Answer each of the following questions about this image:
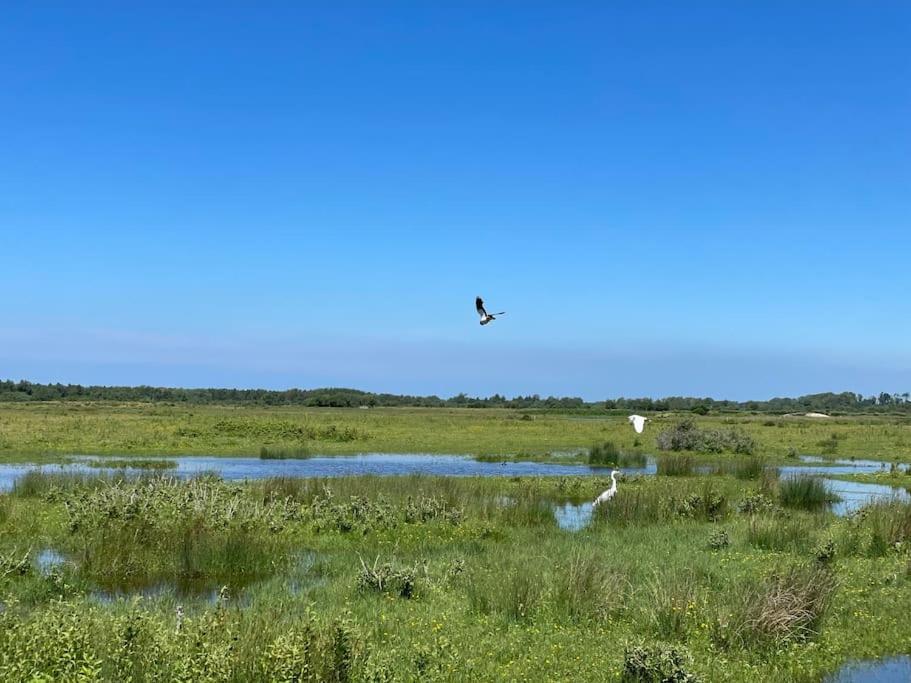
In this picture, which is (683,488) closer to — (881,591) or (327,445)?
(881,591)

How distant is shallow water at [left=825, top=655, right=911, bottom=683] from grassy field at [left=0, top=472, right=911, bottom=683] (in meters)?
0.17

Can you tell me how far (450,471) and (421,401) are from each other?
481ft

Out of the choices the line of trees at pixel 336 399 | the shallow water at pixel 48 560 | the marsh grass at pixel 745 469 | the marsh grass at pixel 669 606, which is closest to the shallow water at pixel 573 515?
the marsh grass at pixel 669 606

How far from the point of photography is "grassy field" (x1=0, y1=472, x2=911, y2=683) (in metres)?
8.75

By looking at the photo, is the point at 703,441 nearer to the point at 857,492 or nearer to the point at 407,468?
the point at 857,492

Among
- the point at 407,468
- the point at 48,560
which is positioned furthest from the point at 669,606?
→ the point at 407,468

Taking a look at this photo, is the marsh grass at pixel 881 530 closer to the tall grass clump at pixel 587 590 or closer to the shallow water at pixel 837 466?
the tall grass clump at pixel 587 590

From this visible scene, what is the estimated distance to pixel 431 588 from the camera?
41.6ft

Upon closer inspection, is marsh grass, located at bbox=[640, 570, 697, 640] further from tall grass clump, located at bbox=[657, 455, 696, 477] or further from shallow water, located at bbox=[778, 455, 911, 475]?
shallow water, located at bbox=[778, 455, 911, 475]

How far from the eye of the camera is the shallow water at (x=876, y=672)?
400 inches

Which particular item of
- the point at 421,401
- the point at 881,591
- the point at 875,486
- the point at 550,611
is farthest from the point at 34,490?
the point at 421,401

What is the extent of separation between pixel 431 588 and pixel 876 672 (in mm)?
6069

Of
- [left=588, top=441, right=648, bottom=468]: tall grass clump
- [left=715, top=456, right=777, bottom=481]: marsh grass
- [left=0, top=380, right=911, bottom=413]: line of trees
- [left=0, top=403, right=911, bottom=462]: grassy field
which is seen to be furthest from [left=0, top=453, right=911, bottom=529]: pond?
[left=0, top=380, right=911, bottom=413]: line of trees

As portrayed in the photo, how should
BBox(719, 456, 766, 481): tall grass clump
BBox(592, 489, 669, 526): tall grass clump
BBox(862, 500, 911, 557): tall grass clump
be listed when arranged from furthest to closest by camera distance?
BBox(719, 456, 766, 481): tall grass clump, BBox(592, 489, 669, 526): tall grass clump, BBox(862, 500, 911, 557): tall grass clump
